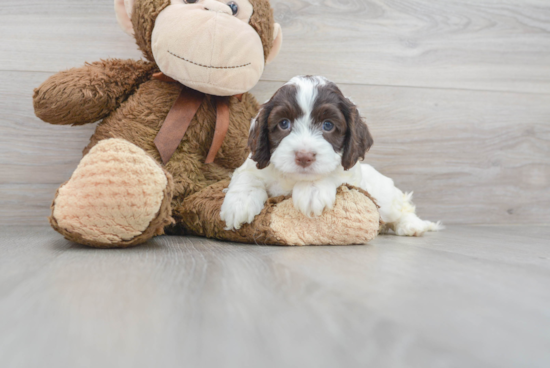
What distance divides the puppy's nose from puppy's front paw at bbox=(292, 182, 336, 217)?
0.08 m

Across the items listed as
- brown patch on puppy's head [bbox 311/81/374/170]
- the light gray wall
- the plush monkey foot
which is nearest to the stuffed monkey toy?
the plush monkey foot

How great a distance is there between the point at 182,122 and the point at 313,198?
1.86ft

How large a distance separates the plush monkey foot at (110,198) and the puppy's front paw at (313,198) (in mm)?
367

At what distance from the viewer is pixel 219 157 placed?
1.56m

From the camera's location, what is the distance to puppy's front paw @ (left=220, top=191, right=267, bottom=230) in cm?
121

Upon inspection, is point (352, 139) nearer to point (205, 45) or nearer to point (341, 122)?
point (341, 122)

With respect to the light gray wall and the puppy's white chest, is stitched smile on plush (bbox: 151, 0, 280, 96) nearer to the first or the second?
the puppy's white chest

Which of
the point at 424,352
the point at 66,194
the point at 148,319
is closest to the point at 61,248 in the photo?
the point at 66,194

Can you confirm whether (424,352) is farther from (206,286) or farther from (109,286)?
(109,286)

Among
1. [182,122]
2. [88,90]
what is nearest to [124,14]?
[88,90]

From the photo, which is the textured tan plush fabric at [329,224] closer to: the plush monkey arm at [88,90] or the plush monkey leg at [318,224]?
the plush monkey leg at [318,224]

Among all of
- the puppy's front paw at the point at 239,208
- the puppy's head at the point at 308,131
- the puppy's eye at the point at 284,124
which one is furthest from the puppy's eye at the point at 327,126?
the puppy's front paw at the point at 239,208

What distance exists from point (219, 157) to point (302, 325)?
3.51 feet

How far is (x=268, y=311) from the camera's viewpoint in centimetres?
60
